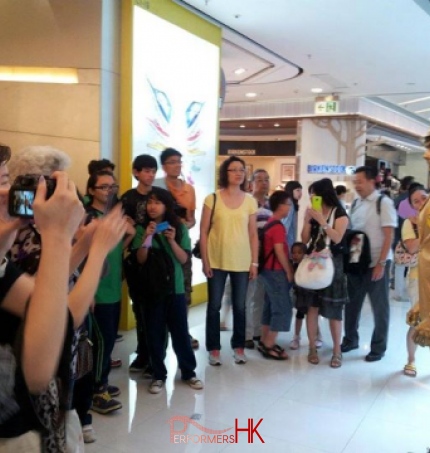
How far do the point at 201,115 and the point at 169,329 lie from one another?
290 cm

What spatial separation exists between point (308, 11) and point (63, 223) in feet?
16.5

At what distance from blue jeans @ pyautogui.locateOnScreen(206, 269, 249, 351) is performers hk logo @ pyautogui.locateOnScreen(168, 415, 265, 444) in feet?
3.03

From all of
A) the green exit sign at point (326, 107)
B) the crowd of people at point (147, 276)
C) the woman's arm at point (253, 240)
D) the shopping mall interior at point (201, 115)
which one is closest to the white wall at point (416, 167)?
the green exit sign at point (326, 107)

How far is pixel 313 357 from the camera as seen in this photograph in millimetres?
3854

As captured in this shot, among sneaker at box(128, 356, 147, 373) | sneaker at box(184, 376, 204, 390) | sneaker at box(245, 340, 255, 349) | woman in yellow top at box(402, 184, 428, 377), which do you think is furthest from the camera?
sneaker at box(245, 340, 255, 349)

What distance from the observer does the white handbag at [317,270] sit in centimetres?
360

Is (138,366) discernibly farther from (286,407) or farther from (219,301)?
(286,407)

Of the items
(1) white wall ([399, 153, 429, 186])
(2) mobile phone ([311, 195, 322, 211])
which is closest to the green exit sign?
(2) mobile phone ([311, 195, 322, 211])

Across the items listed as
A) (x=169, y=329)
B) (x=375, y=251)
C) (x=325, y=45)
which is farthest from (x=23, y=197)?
(x=325, y=45)

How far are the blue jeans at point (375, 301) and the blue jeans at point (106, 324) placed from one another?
200cm

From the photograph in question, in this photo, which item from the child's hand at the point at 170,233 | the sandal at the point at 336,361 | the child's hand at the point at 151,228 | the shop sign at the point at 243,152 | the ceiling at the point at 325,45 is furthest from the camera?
the shop sign at the point at 243,152

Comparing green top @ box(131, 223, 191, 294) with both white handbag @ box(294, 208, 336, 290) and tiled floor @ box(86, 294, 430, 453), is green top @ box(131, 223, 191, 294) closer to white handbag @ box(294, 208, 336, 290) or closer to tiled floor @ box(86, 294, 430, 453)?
tiled floor @ box(86, 294, 430, 453)

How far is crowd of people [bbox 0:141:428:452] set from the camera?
866 millimetres

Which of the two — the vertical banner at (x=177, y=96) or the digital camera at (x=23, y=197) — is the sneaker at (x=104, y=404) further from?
the digital camera at (x=23, y=197)
